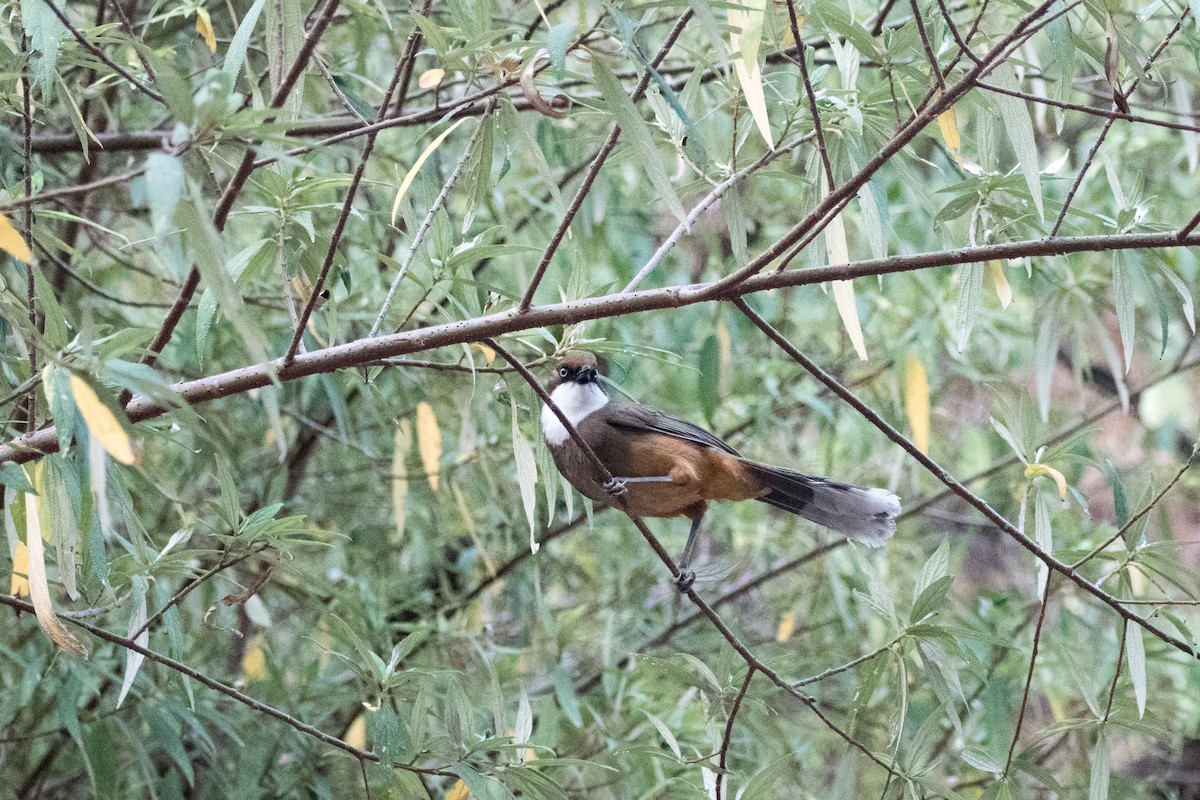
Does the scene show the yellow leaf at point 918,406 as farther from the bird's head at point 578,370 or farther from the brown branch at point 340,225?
the brown branch at point 340,225

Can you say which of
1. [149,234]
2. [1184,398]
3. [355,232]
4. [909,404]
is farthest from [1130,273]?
[1184,398]

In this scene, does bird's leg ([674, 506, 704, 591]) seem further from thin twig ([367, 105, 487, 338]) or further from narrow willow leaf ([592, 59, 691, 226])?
narrow willow leaf ([592, 59, 691, 226])

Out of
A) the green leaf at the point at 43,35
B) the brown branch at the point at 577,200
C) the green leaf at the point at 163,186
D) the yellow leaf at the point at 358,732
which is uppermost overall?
the green leaf at the point at 43,35

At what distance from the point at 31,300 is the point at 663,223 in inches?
149

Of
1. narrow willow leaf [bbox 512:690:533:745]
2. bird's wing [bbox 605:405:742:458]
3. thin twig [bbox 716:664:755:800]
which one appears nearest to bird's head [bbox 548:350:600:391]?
bird's wing [bbox 605:405:742:458]

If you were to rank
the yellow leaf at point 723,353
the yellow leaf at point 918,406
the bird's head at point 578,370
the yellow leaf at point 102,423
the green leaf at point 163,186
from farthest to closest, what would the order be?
the yellow leaf at point 723,353 → the bird's head at point 578,370 → the yellow leaf at point 918,406 → the yellow leaf at point 102,423 → the green leaf at point 163,186

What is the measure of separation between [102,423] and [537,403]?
108 centimetres

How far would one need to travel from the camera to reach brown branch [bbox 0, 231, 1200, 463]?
169 centimetres

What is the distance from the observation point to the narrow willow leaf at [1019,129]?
1872 millimetres

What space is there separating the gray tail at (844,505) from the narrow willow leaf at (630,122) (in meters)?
1.38

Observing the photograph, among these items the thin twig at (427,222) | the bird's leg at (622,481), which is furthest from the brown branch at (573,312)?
the bird's leg at (622,481)

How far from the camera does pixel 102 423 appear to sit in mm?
1360

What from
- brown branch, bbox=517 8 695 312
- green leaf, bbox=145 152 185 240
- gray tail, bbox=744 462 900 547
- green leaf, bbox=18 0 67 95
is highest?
green leaf, bbox=18 0 67 95

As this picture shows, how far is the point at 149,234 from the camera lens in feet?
10.8
